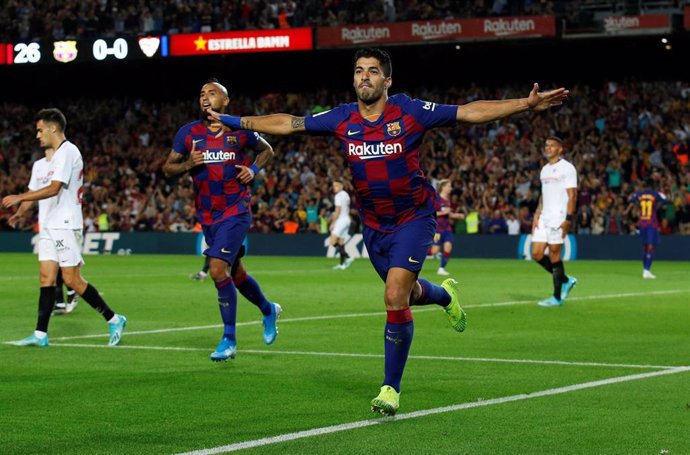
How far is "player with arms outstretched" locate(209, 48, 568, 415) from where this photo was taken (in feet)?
26.9

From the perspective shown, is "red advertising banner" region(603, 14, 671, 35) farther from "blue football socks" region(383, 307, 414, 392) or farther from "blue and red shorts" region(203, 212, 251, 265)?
"blue football socks" region(383, 307, 414, 392)

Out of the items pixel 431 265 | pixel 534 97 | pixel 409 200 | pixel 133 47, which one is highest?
pixel 133 47

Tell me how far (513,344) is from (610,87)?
31.0 meters

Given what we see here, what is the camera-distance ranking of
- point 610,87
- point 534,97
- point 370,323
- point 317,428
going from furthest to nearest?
1. point 610,87
2. point 370,323
3. point 534,97
4. point 317,428

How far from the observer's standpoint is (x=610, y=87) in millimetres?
41875

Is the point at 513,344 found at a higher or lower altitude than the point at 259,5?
lower

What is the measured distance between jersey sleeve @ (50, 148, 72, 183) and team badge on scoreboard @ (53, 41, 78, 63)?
106 ft

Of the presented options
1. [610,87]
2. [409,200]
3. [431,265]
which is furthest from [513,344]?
[610,87]

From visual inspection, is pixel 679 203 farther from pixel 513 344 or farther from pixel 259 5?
pixel 513 344

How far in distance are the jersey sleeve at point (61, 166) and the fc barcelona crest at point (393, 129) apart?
4.71 m

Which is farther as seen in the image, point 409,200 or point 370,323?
point 370,323

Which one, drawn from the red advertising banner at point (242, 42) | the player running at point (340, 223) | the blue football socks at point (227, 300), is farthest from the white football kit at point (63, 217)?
the red advertising banner at point (242, 42)

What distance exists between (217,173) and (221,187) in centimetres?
14

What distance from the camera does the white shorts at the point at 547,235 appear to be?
18.5 metres
